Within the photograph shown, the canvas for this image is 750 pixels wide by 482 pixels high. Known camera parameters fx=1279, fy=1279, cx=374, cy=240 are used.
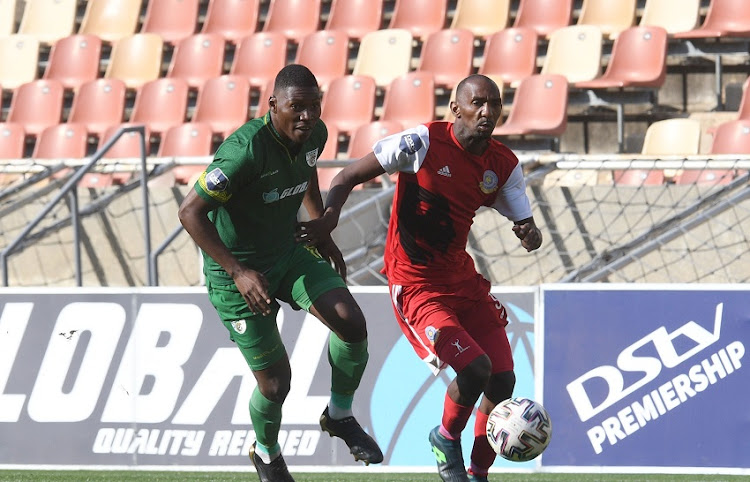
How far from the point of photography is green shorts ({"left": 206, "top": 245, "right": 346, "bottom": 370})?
6.49m

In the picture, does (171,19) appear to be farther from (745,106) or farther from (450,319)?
(450,319)

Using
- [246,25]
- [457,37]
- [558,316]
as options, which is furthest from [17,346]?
[246,25]

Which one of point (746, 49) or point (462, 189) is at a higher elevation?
point (462, 189)

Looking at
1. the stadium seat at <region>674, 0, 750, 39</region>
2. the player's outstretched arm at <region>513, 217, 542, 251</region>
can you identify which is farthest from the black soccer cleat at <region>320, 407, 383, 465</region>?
the stadium seat at <region>674, 0, 750, 39</region>

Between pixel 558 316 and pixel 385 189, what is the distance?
7.20 ft

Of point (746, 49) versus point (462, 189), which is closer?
point (462, 189)

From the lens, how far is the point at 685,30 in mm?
13461

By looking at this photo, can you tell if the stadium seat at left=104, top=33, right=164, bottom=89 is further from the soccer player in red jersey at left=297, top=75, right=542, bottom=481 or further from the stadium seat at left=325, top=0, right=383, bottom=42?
the soccer player in red jersey at left=297, top=75, right=542, bottom=481

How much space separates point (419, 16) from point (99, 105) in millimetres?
3855

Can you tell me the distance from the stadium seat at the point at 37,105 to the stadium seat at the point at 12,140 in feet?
1.06

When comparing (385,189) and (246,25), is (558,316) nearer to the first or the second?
(385,189)

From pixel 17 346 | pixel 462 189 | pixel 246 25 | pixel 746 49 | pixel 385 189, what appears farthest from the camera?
pixel 246 25

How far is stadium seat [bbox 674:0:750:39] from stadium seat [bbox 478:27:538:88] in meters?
1.52

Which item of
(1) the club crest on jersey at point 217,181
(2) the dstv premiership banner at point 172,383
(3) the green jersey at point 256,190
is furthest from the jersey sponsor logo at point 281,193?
(2) the dstv premiership banner at point 172,383
